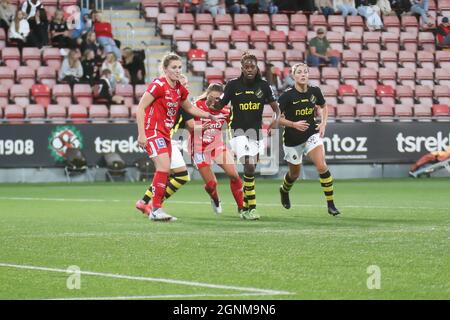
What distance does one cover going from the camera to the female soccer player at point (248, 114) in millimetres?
15383

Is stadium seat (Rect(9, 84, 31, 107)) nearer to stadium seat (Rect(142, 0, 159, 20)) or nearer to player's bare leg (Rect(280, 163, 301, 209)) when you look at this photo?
stadium seat (Rect(142, 0, 159, 20))

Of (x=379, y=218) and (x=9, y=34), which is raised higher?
(x=9, y=34)

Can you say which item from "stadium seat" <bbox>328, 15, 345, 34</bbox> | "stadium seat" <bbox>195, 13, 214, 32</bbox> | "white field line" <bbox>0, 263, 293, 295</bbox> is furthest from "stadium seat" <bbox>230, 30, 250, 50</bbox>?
"white field line" <bbox>0, 263, 293, 295</bbox>

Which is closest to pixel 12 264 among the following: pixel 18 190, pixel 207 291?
pixel 207 291

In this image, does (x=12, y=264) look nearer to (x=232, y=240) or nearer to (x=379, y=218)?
(x=232, y=240)

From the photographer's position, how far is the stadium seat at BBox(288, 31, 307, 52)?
33969 millimetres

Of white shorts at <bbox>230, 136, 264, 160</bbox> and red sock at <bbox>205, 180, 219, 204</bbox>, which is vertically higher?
white shorts at <bbox>230, 136, 264, 160</bbox>

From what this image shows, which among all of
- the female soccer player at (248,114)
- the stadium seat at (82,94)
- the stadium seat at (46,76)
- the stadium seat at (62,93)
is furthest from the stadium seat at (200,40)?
the female soccer player at (248,114)

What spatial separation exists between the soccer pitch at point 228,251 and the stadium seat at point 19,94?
10.2 metres

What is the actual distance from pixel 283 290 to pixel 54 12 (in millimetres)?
24918

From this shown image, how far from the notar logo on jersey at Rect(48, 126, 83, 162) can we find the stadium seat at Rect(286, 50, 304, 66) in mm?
8011

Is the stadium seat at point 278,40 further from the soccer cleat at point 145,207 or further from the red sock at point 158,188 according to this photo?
the red sock at point 158,188

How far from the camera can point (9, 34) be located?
30.5 metres

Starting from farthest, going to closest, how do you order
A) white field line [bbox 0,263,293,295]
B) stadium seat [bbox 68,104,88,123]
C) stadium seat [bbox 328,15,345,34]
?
stadium seat [bbox 328,15,345,34] < stadium seat [bbox 68,104,88,123] < white field line [bbox 0,263,293,295]
